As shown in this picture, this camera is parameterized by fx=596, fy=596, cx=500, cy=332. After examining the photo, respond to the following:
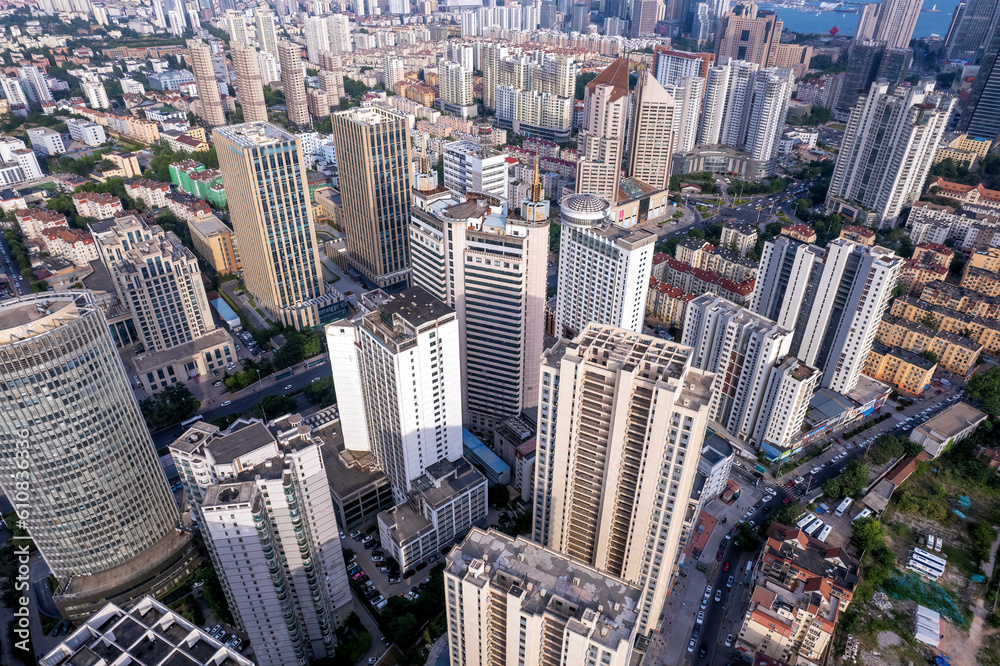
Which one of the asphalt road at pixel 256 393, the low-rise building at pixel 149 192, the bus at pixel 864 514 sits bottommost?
the bus at pixel 864 514

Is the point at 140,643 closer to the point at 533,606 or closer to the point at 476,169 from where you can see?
the point at 533,606

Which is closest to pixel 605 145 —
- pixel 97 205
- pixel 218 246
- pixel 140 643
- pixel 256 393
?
pixel 218 246

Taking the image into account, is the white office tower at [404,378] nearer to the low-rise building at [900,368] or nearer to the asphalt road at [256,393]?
the asphalt road at [256,393]

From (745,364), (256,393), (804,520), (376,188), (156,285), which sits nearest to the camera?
(804,520)

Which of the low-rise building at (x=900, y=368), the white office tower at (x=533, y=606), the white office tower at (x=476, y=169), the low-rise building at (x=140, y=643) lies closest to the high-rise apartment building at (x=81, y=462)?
the low-rise building at (x=140, y=643)

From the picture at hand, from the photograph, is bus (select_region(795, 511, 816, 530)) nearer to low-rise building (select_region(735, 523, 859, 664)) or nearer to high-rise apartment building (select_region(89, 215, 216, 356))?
low-rise building (select_region(735, 523, 859, 664))

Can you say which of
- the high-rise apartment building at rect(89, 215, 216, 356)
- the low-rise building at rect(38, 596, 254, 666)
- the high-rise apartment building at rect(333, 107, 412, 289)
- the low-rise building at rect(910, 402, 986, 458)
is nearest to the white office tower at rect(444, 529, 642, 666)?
the low-rise building at rect(38, 596, 254, 666)
